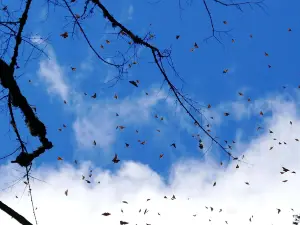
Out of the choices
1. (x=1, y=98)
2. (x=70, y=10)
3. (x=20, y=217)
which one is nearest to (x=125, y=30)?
(x=70, y=10)

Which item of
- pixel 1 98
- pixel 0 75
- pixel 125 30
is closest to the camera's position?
pixel 0 75

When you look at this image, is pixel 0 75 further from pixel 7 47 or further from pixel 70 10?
pixel 70 10

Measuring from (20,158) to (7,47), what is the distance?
1.13 meters

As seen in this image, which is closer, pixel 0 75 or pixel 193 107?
pixel 0 75

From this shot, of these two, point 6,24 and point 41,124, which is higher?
point 6,24

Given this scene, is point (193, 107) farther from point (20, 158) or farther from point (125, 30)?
point (20, 158)

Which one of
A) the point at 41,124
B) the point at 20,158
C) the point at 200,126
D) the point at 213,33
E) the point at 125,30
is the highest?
the point at 213,33

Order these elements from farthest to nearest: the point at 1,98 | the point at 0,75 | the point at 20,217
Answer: the point at 1,98 → the point at 0,75 → the point at 20,217

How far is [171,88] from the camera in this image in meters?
3.52

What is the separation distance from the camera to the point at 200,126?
3.43 m

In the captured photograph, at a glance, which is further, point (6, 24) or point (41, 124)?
point (41, 124)

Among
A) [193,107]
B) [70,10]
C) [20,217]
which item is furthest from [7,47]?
[20,217]

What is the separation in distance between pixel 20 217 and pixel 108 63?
2.06 metres

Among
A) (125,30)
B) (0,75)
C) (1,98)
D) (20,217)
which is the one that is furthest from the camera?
(1,98)
